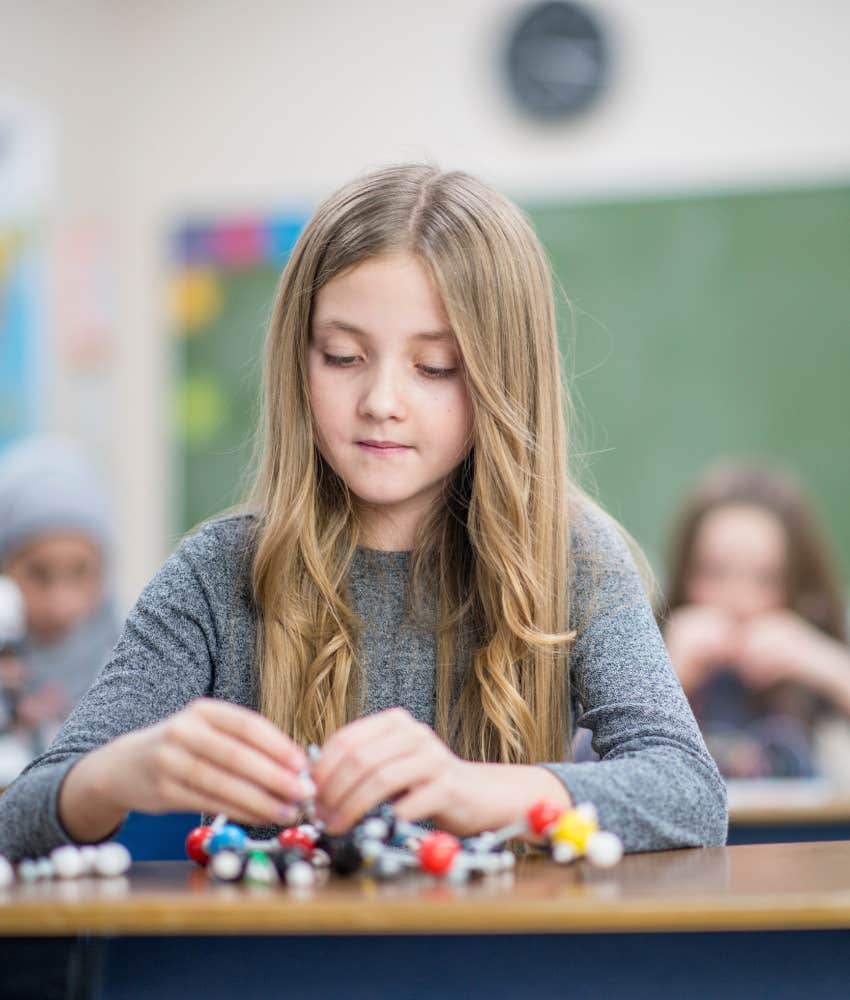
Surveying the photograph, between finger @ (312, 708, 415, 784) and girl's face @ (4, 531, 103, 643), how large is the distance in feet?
7.35

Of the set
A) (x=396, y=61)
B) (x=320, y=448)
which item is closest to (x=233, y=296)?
(x=396, y=61)

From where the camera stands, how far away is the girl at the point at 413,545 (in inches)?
42.6

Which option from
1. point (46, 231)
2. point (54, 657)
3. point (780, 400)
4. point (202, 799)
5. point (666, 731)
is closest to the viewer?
point (202, 799)

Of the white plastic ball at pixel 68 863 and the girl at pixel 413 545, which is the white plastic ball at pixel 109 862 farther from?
the girl at pixel 413 545

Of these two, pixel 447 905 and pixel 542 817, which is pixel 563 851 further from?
pixel 447 905

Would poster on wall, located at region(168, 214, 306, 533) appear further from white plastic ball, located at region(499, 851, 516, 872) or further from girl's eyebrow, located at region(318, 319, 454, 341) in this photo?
white plastic ball, located at region(499, 851, 516, 872)

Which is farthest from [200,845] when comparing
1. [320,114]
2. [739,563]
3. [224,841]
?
[320,114]

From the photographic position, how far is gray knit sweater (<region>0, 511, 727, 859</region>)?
0.89 metres

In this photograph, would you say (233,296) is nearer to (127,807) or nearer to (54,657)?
(54,657)

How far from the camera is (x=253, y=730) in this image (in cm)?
78

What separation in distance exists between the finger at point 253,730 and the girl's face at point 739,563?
2417mm

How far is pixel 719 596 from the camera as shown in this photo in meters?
3.10

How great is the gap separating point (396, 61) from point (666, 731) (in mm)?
3526

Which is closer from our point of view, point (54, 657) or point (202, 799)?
point (202, 799)
